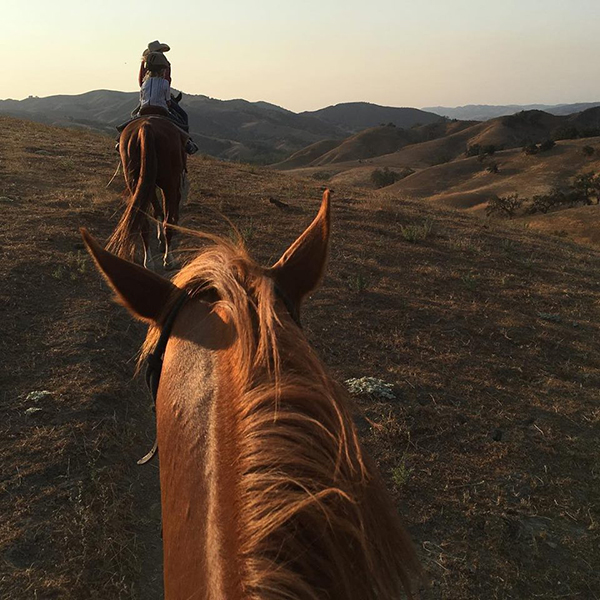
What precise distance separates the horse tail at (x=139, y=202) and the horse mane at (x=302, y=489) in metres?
4.52

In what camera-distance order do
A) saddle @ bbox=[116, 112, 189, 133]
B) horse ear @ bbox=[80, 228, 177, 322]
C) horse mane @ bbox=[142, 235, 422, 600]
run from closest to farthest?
horse mane @ bbox=[142, 235, 422, 600] → horse ear @ bbox=[80, 228, 177, 322] → saddle @ bbox=[116, 112, 189, 133]

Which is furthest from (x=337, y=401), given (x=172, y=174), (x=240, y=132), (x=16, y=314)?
(x=240, y=132)

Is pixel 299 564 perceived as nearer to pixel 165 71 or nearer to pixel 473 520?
pixel 473 520

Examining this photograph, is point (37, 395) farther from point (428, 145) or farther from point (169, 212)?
point (428, 145)

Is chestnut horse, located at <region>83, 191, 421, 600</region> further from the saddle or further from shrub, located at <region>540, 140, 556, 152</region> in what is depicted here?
shrub, located at <region>540, 140, 556, 152</region>

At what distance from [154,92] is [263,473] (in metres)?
6.88

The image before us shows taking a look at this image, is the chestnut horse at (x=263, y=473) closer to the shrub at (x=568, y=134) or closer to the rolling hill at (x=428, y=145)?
the rolling hill at (x=428, y=145)

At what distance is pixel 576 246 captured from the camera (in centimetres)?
1072

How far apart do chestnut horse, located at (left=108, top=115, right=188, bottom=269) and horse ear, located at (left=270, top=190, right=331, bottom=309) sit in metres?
4.19

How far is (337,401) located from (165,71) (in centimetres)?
717

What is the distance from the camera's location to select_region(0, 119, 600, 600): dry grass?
282 centimetres

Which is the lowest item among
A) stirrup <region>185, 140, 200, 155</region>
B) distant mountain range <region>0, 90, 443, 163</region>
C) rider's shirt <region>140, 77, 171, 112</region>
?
stirrup <region>185, 140, 200, 155</region>

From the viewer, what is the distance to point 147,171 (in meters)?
5.73

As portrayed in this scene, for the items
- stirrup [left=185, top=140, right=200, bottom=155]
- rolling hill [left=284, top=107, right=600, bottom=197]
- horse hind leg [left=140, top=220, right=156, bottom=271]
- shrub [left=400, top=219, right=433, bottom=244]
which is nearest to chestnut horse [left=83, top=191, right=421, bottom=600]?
horse hind leg [left=140, top=220, right=156, bottom=271]
